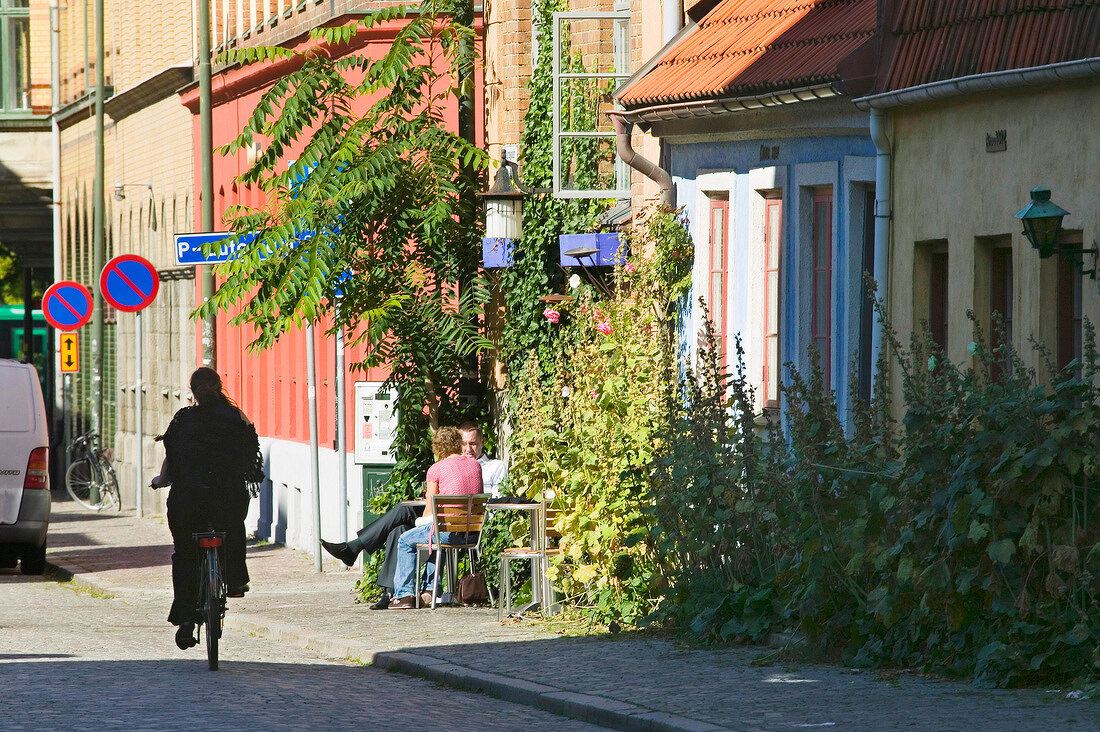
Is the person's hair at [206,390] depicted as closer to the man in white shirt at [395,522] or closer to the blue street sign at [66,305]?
the man in white shirt at [395,522]

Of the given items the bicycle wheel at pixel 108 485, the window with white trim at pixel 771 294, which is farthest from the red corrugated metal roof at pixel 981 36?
the bicycle wheel at pixel 108 485

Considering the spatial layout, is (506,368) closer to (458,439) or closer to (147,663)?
(458,439)

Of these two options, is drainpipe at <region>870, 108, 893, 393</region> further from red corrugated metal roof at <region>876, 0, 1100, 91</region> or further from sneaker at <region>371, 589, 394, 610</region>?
sneaker at <region>371, 589, 394, 610</region>

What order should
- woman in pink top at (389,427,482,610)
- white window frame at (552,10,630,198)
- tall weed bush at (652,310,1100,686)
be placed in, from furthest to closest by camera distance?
white window frame at (552,10,630,198) < woman in pink top at (389,427,482,610) < tall weed bush at (652,310,1100,686)

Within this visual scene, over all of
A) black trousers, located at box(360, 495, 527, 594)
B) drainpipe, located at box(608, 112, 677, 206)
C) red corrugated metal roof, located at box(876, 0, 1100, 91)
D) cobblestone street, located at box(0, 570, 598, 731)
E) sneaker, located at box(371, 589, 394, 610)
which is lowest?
sneaker, located at box(371, 589, 394, 610)

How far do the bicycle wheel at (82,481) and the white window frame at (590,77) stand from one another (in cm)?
1695

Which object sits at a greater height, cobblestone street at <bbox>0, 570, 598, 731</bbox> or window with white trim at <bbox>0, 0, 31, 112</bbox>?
window with white trim at <bbox>0, 0, 31, 112</bbox>

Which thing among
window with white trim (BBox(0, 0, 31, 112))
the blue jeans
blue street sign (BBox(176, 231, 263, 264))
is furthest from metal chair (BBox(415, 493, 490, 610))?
window with white trim (BBox(0, 0, 31, 112))

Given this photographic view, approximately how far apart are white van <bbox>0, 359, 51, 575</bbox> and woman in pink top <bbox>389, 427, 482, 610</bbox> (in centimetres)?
542

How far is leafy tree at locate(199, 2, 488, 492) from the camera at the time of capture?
17.8 meters

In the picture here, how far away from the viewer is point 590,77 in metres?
18.8

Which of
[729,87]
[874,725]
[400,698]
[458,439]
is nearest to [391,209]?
[458,439]

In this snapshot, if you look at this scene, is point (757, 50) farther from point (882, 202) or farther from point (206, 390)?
point (206, 390)

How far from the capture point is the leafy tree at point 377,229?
1778 centimetres
